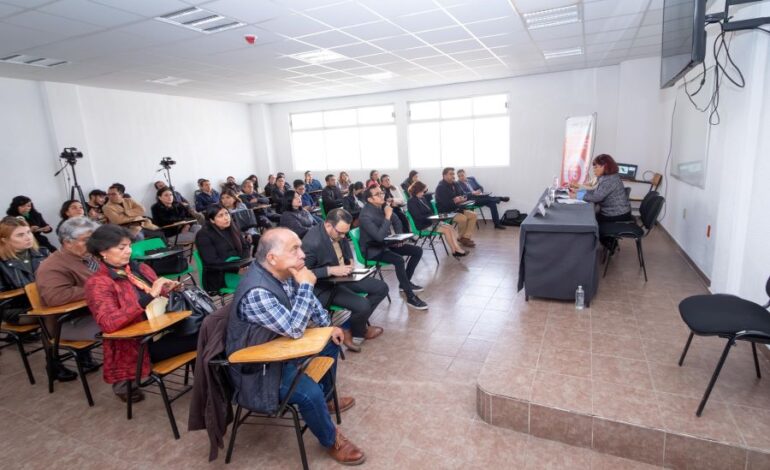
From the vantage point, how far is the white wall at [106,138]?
6.62m

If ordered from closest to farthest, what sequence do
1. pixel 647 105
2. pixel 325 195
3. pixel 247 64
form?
pixel 247 64
pixel 647 105
pixel 325 195

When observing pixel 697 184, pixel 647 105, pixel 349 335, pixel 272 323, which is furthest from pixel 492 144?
pixel 272 323

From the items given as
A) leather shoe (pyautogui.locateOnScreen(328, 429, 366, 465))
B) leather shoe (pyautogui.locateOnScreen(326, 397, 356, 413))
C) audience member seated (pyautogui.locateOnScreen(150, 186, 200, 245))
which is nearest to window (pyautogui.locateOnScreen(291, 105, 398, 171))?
audience member seated (pyautogui.locateOnScreen(150, 186, 200, 245))

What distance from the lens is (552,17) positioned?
4.68 metres

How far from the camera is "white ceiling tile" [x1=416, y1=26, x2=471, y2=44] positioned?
194 inches

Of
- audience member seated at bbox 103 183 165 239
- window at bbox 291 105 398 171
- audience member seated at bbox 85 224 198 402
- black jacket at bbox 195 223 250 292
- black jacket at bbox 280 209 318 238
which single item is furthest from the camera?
window at bbox 291 105 398 171

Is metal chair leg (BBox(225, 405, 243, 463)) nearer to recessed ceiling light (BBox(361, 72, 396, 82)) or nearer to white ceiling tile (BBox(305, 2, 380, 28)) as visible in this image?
white ceiling tile (BBox(305, 2, 380, 28))

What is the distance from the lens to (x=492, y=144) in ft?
30.8

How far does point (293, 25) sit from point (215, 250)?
253 centimetres

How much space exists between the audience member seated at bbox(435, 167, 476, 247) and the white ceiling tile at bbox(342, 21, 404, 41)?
2.48 meters

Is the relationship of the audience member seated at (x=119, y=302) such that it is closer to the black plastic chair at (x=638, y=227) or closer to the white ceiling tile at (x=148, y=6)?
the white ceiling tile at (x=148, y=6)

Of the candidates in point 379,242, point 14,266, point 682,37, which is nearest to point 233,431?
point 379,242

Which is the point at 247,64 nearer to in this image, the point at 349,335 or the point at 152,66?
the point at 152,66

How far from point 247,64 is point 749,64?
587cm
